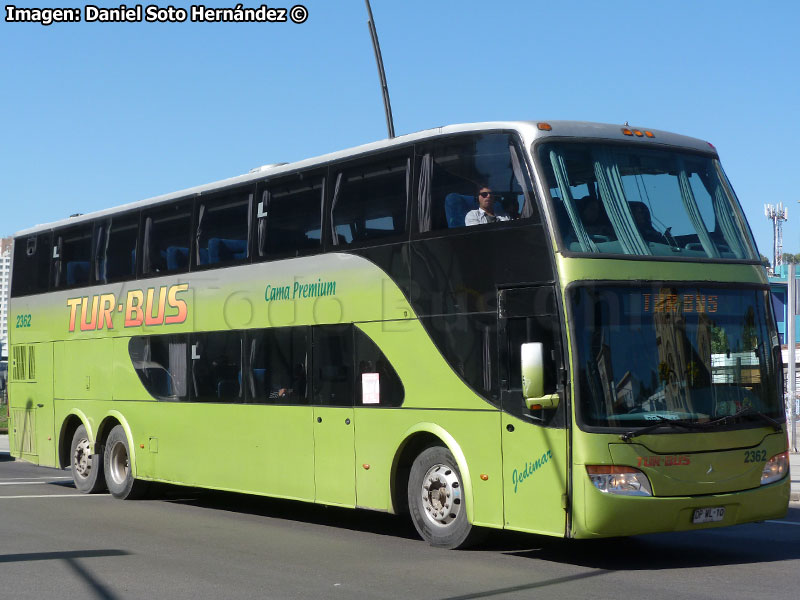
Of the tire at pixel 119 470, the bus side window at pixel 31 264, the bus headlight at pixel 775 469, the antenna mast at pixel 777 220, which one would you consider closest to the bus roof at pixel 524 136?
the bus headlight at pixel 775 469

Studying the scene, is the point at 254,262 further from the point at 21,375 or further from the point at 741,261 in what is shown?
the point at 21,375

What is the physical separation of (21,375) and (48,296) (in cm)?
177

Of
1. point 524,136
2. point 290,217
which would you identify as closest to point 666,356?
point 524,136

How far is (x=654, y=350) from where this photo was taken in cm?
1012

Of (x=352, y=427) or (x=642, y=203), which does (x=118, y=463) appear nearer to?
(x=352, y=427)

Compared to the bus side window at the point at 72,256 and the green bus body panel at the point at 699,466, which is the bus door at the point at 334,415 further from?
the bus side window at the point at 72,256

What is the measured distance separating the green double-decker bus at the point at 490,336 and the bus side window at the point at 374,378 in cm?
2

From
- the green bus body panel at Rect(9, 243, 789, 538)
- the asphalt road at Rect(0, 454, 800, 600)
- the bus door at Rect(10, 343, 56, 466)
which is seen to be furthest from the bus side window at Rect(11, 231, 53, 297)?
the asphalt road at Rect(0, 454, 800, 600)

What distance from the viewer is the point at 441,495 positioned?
1148 cm

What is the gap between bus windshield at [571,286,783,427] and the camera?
996 centimetres

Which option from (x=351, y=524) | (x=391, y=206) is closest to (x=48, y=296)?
(x=351, y=524)

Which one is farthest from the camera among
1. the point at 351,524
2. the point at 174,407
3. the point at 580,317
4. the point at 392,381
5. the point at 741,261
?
the point at 174,407

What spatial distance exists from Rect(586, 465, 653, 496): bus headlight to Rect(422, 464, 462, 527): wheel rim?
183 cm

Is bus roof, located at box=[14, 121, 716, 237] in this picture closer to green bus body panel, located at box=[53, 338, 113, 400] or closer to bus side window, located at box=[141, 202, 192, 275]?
bus side window, located at box=[141, 202, 192, 275]
